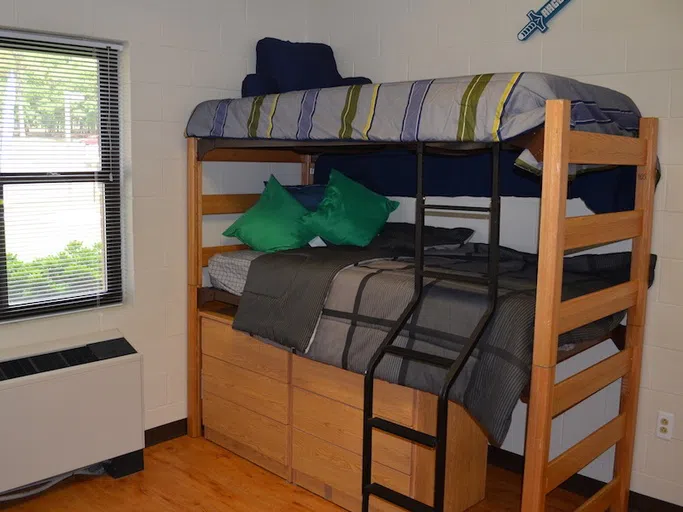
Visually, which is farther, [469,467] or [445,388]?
[469,467]

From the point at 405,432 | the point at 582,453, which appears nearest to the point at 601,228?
the point at 582,453

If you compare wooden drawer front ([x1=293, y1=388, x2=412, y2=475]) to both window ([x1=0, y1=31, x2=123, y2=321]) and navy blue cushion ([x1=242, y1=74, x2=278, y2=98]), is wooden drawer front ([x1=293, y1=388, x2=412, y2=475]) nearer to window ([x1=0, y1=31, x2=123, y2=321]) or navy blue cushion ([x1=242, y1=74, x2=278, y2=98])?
window ([x1=0, y1=31, x2=123, y2=321])

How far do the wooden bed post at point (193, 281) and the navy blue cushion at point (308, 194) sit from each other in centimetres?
47

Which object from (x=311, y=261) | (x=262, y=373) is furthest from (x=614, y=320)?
(x=262, y=373)

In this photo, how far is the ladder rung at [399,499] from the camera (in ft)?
7.11

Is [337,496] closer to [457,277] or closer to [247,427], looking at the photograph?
[247,427]

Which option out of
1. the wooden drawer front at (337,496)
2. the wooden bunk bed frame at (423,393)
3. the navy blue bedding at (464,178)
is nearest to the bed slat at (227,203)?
the wooden bunk bed frame at (423,393)

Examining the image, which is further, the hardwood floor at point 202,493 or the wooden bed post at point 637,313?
the hardwood floor at point 202,493

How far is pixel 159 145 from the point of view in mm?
3268

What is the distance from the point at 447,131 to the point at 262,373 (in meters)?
1.46

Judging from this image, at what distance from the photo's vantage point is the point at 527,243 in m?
3.04

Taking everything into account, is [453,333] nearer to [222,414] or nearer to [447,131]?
[447,131]

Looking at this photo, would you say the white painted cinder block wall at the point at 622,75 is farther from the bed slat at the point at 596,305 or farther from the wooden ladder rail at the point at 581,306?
the bed slat at the point at 596,305

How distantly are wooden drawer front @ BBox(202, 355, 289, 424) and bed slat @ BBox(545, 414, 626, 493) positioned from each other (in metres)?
1.19
